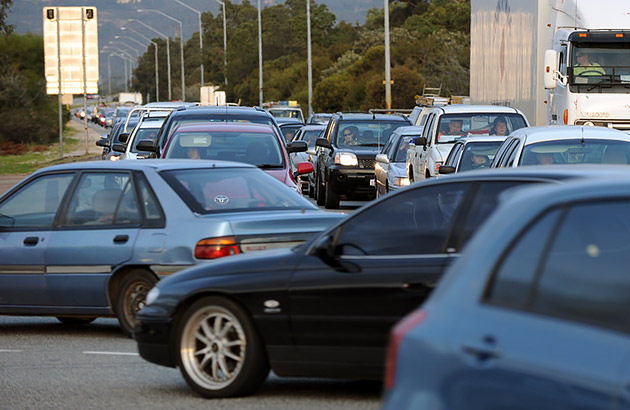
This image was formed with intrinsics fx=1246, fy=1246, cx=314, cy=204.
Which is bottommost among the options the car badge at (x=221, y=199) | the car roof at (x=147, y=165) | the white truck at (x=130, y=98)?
the car badge at (x=221, y=199)

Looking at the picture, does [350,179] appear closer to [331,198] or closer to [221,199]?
[331,198]

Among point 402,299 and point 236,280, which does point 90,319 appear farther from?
→ point 402,299

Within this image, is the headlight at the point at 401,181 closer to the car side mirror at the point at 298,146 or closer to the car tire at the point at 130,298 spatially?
the car side mirror at the point at 298,146

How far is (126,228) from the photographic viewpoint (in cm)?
996

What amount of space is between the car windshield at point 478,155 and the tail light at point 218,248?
8.88 meters

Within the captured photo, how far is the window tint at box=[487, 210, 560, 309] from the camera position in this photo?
162 inches

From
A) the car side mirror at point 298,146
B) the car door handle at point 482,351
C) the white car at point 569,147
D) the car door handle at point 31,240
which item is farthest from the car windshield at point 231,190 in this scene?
the car side mirror at point 298,146

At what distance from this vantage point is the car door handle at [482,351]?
13.1 ft

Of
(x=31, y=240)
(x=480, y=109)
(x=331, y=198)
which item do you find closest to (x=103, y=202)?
(x=31, y=240)

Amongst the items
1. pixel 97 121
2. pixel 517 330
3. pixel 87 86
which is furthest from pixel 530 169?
Answer: pixel 97 121

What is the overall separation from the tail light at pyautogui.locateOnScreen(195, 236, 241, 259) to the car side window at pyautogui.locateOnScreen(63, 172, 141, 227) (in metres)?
0.82

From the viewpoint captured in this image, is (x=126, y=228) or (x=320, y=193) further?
(x=320, y=193)

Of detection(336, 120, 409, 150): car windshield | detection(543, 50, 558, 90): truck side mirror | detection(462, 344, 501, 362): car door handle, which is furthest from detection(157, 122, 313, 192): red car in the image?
detection(462, 344, 501, 362): car door handle

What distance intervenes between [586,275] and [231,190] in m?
6.54
